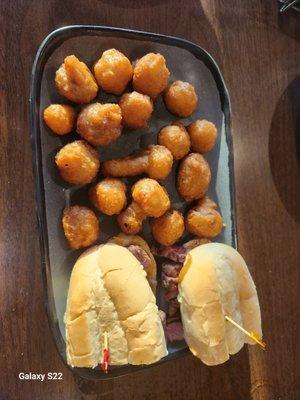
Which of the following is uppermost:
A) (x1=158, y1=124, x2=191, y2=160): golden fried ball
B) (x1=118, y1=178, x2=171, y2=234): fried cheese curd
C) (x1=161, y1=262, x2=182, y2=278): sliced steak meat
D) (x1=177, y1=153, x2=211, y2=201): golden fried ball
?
(x1=158, y1=124, x2=191, y2=160): golden fried ball

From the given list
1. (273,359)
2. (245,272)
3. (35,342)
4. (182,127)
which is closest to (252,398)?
(273,359)

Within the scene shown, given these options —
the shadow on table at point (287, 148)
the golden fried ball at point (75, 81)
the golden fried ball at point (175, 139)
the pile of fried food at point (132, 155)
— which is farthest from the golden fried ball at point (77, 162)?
the shadow on table at point (287, 148)

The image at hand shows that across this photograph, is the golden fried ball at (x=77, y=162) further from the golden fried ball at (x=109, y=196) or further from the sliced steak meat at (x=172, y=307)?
the sliced steak meat at (x=172, y=307)

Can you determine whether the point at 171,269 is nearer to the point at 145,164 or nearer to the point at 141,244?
the point at 141,244

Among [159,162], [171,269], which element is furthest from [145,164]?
[171,269]

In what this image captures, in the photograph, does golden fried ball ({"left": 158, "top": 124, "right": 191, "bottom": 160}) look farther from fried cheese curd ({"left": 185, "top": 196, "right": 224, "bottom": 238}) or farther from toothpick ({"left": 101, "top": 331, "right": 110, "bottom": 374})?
toothpick ({"left": 101, "top": 331, "right": 110, "bottom": 374})

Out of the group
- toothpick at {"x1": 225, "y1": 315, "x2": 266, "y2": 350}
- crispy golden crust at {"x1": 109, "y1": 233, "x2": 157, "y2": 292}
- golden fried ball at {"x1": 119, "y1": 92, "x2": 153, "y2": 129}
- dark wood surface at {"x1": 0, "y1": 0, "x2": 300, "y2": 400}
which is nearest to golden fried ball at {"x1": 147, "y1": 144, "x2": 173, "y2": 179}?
golden fried ball at {"x1": 119, "y1": 92, "x2": 153, "y2": 129}
